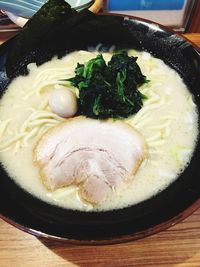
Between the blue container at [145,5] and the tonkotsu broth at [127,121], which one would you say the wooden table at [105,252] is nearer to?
the tonkotsu broth at [127,121]

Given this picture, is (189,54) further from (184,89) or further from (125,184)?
(125,184)

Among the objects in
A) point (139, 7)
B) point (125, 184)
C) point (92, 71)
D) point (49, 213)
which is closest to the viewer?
point (49, 213)

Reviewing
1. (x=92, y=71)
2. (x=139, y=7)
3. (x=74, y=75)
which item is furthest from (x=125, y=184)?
(x=139, y=7)

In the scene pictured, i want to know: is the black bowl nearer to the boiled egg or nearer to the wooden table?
the wooden table

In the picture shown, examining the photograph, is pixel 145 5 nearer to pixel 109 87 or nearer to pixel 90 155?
pixel 109 87

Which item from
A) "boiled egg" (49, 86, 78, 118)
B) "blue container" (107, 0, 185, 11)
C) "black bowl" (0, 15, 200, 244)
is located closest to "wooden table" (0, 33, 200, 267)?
"black bowl" (0, 15, 200, 244)

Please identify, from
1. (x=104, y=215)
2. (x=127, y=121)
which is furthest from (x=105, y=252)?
(x=127, y=121)
